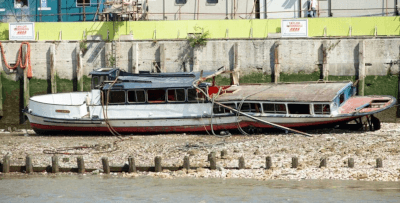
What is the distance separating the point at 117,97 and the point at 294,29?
415 inches

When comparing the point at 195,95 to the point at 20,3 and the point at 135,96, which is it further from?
the point at 20,3

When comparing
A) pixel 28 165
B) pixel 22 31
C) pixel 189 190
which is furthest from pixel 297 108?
pixel 22 31

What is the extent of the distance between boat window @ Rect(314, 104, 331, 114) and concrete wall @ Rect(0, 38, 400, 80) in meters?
6.08

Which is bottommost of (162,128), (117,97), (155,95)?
(162,128)

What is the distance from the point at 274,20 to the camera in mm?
37719

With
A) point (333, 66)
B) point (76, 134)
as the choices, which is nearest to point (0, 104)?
point (76, 134)

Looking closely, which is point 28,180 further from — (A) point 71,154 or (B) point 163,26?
(B) point 163,26

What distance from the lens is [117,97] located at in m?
33.4

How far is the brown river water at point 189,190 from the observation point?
21516mm

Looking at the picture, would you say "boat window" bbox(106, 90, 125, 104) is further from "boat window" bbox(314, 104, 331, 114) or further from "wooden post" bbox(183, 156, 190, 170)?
"wooden post" bbox(183, 156, 190, 170)

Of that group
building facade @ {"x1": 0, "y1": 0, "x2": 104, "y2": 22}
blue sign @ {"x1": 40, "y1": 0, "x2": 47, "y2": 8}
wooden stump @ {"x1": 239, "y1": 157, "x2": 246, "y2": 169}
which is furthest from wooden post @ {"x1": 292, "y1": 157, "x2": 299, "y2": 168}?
blue sign @ {"x1": 40, "y1": 0, "x2": 47, "y2": 8}

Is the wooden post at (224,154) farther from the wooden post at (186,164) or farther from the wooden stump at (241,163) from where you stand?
the wooden post at (186,164)

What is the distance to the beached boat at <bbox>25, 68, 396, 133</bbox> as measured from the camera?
3102 cm

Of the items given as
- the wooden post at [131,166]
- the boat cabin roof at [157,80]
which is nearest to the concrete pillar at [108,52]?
the boat cabin roof at [157,80]
